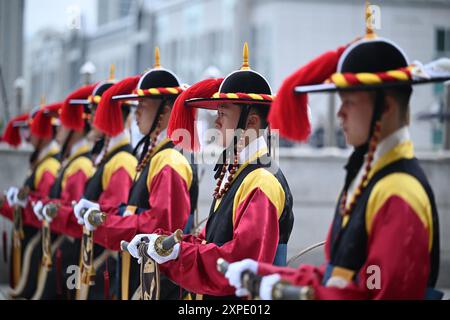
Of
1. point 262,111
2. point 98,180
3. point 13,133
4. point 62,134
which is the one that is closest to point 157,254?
point 262,111

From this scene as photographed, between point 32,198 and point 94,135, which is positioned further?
point 32,198

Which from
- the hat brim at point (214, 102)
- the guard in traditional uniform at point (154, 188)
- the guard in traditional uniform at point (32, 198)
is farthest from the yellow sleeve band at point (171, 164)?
the guard in traditional uniform at point (32, 198)

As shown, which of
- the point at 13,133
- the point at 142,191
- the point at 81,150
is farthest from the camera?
the point at 13,133

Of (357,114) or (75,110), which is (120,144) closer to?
(75,110)

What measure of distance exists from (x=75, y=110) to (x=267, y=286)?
3.65 meters

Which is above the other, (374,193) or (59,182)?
(374,193)

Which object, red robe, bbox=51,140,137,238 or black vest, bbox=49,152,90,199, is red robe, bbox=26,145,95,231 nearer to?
black vest, bbox=49,152,90,199

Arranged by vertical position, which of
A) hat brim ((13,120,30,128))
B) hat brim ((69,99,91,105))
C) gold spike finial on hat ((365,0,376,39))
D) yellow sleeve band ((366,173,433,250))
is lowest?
yellow sleeve band ((366,173,433,250))

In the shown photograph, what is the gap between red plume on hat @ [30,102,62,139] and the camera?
23.4 feet

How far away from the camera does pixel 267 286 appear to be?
277 centimetres

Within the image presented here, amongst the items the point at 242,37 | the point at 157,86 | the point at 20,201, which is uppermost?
the point at 242,37

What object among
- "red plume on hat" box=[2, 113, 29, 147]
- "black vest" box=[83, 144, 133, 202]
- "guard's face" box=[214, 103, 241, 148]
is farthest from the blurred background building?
"guard's face" box=[214, 103, 241, 148]
